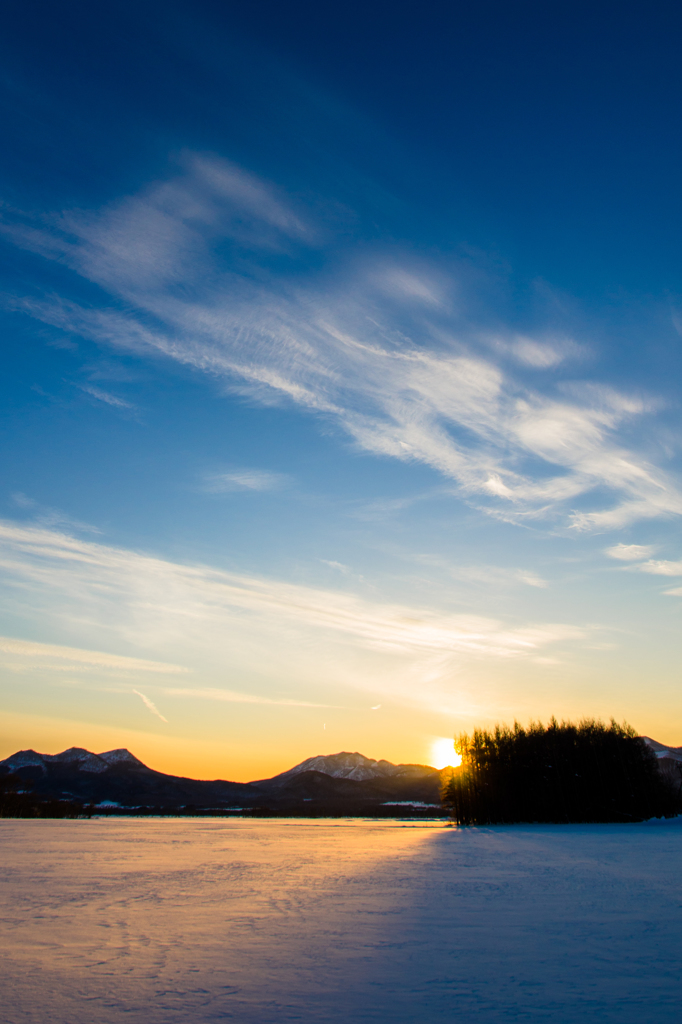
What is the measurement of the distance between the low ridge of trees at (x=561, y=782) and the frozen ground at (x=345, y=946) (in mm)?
27509

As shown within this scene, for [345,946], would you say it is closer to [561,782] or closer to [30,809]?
[561,782]

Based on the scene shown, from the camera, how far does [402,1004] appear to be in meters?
5.34

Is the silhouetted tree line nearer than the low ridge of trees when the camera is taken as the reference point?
No

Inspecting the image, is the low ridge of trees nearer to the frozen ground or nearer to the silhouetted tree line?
the frozen ground

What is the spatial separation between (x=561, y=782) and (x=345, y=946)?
127 feet

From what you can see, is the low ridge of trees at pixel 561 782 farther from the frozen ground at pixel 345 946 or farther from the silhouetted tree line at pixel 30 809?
the silhouetted tree line at pixel 30 809

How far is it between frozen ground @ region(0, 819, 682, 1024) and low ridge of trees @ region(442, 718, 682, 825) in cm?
2751

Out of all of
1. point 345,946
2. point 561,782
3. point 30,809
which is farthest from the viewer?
point 30,809

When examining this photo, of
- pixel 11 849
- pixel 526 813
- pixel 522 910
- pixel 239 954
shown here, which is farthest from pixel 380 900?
pixel 526 813

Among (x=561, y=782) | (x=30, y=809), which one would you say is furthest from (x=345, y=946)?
(x=30, y=809)

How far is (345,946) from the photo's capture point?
24.6ft

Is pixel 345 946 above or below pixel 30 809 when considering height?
above

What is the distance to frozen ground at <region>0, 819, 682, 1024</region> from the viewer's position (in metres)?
5.26

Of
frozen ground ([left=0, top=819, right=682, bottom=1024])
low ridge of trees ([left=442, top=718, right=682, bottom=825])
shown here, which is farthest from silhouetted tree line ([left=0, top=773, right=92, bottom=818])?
frozen ground ([left=0, top=819, right=682, bottom=1024])
